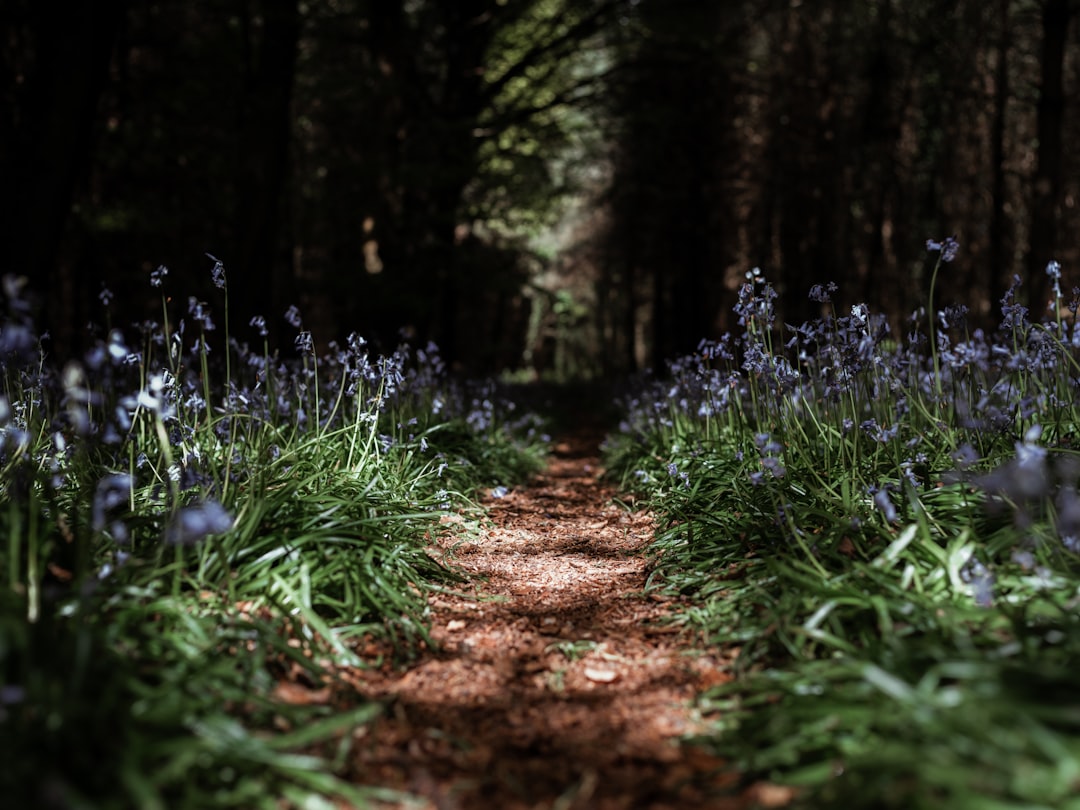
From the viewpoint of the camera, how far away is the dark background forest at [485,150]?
27.1 feet

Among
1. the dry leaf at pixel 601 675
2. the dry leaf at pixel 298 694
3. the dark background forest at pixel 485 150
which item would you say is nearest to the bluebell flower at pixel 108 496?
the dry leaf at pixel 298 694

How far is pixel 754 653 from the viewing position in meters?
2.39

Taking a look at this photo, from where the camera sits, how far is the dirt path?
180cm

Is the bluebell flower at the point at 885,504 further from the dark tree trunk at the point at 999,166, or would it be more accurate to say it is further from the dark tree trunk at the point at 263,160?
the dark tree trunk at the point at 999,166

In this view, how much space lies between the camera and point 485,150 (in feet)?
44.2

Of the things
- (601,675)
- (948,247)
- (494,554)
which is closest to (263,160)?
(494,554)

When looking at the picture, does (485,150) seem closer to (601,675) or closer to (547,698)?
→ (601,675)

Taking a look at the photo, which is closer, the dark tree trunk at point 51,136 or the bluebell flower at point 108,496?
the bluebell flower at point 108,496

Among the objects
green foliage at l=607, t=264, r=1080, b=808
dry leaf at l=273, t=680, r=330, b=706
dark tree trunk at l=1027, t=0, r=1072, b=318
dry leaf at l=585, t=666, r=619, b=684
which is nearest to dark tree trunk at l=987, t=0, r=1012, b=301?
dark tree trunk at l=1027, t=0, r=1072, b=318

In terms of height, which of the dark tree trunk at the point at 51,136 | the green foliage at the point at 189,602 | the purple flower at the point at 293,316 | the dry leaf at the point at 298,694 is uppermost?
the dark tree trunk at the point at 51,136

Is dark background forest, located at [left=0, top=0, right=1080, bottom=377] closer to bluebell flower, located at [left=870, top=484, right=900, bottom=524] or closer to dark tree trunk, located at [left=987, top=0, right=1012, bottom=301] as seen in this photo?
dark tree trunk, located at [left=987, top=0, right=1012, bottom=301]

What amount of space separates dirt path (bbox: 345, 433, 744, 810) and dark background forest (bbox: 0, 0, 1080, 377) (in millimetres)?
2854

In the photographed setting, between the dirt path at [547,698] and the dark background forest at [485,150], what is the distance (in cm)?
285

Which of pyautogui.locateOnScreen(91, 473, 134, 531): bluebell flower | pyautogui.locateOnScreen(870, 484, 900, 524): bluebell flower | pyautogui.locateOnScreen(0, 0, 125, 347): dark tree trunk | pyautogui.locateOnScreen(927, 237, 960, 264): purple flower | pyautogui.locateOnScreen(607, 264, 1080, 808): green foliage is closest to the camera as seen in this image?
pyautogui.locateOnScreen(607, 264, 1080, 808): green foliage
